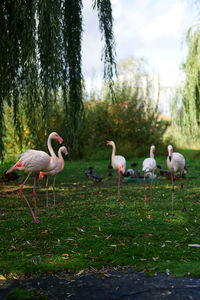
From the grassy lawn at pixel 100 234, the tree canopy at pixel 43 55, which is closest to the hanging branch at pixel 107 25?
the tree canopy at pixel 43 55

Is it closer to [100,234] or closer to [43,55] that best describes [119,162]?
[100,234]

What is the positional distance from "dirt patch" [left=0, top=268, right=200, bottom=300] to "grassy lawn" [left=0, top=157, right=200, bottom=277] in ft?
0.59

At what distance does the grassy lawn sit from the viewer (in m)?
3.92

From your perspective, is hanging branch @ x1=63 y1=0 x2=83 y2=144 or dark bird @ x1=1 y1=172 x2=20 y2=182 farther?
dark bird @ x1=1 y1=172 x2=20 y2=182

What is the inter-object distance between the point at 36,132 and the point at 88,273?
1727 mm

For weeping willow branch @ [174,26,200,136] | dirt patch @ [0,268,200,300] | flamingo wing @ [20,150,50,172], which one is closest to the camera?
dirt patch @ [0,268,200,300]

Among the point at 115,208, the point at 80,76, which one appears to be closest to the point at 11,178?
the point at 115,208

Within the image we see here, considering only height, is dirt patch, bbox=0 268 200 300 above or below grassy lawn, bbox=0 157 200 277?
below

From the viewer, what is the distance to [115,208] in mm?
6730

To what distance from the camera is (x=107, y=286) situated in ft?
11.1

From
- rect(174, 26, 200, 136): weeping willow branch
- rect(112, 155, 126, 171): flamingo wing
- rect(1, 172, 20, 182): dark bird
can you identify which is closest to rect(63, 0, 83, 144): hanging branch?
rect(112, 155, 126, 171): flamingo wing

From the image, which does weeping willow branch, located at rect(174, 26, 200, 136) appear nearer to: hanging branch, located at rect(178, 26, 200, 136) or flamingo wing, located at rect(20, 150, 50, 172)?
hanging branch, located at rect(178, 26, 200, 136)

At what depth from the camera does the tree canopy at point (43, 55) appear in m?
3.73

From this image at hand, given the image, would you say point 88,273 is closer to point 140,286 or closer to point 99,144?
point 140,286
